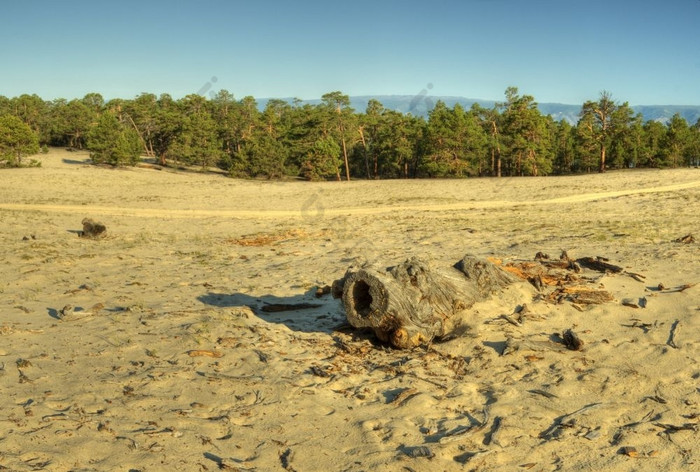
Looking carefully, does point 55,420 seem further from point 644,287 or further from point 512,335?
point 644,287

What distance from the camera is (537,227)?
19406mm

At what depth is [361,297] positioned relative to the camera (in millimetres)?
7977

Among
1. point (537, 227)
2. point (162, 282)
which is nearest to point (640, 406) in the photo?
point (162, 282)

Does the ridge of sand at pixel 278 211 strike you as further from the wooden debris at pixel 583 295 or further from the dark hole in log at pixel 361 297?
the dark hole in log at pixel 361 297

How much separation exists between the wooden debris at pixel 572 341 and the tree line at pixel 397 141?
1791 inches

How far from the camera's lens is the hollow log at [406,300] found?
7500mm

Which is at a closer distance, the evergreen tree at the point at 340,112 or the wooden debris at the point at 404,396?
the wooden debris at the point at 404,396

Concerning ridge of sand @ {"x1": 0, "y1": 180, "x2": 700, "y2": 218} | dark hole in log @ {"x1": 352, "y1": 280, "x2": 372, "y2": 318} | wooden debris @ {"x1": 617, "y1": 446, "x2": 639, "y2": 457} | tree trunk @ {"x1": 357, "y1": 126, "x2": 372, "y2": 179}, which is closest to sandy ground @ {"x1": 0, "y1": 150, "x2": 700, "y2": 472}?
wooden debris @ {"x1": 617, "y1": 446, "x2": 639, "y2": 457}

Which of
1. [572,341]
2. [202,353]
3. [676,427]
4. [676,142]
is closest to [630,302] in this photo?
[572,341]

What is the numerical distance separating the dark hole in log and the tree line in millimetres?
45641

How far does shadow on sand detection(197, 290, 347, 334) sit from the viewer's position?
29.4 ft

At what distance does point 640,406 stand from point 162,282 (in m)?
9.36

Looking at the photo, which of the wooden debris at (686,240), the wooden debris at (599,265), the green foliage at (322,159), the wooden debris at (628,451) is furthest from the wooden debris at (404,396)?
the green foliage at (322,159)

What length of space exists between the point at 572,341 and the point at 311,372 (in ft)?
12.4
